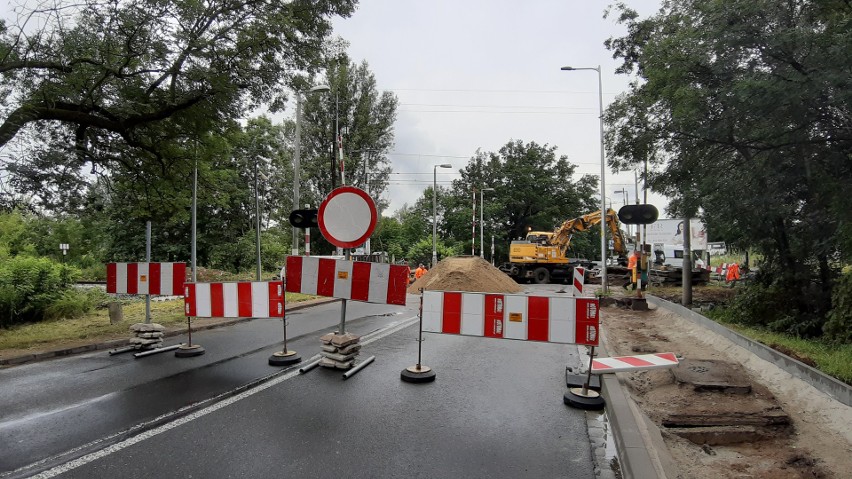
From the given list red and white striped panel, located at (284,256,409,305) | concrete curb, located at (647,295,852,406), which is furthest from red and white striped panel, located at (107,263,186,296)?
concrete curb, located at (647,295,852,406)

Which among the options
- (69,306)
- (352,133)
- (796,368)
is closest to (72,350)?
(69,306)

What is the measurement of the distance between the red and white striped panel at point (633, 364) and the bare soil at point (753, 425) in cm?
19

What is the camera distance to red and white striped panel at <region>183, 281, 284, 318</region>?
23.3 feet

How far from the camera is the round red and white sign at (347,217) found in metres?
6.49

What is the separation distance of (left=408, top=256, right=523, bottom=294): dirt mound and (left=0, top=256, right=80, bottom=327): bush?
1190 cm

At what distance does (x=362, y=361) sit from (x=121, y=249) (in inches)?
1183

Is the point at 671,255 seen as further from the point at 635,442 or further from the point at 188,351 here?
the point at 635,442

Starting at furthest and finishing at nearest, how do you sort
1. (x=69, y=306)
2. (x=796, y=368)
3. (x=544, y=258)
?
(x=544, y=258) → (x=69, y=306) → (x=796, y=368)

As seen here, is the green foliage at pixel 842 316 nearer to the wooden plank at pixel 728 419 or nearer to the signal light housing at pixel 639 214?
the signal light housing at pixel 639 214

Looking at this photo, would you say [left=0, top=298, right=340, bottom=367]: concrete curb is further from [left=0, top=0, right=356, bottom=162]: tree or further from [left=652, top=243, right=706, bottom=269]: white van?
[left=652, top=243, right=706, bottom=269]: white van

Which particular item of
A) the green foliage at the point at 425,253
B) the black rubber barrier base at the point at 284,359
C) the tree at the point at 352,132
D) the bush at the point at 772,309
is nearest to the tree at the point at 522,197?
the green foliage at the point at 425,253

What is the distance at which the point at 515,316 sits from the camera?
5.61 meters

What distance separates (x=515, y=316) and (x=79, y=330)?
939 cm

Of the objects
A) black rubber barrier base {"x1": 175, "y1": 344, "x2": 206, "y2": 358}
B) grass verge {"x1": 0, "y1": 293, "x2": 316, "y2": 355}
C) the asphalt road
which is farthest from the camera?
grass verge {"x1": 0, "y1": 293, "x2": 316, "y2": 355}
